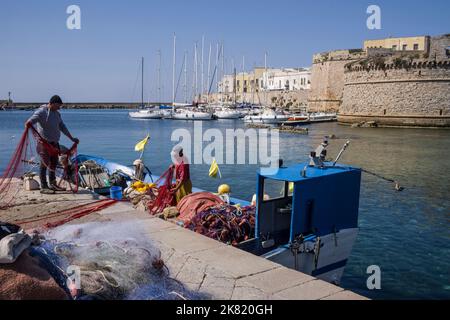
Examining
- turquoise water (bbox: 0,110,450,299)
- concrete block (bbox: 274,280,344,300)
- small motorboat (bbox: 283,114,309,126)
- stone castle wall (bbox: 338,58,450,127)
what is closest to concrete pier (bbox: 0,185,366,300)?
concrete block (bbox: 274,280,344,300)

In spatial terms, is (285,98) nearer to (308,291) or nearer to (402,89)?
(402,89)

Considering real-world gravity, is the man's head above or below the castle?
below

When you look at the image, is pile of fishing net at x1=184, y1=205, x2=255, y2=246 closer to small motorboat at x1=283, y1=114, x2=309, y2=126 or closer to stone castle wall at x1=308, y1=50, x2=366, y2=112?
small motorboat at x1=283, y1=114, x2=309, y2=126

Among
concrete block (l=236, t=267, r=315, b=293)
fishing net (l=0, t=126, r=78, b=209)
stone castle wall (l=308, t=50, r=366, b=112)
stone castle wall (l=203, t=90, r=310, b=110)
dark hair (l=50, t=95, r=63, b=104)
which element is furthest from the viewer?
stone castle wall (l=203, t=90, r=310, b=110)

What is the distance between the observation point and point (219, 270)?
5.29 meters

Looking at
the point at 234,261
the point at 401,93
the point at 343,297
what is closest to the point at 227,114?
the point at 401,93

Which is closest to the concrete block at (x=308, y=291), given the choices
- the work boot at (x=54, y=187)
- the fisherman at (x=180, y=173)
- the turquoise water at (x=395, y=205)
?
the turquoise water at (x=395, y=205)

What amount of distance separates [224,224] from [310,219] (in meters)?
1.54

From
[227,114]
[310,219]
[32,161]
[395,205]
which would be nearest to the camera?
[310,219]

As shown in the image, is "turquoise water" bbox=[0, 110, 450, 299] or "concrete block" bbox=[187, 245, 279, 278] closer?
"concrete block" bbox=[187, 245, 279, 278]

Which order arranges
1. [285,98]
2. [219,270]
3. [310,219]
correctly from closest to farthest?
1. [219,270]
2. [310,219]
3. [285,98]

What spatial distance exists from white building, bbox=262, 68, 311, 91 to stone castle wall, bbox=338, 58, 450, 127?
46281 mm

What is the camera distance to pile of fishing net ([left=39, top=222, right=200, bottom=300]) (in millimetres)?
4438

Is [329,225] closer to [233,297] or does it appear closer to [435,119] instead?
[233,297]
